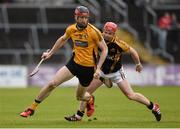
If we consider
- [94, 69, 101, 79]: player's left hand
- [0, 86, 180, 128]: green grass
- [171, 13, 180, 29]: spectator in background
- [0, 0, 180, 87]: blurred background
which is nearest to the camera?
[94, 69, 101, 79]: player's left hand

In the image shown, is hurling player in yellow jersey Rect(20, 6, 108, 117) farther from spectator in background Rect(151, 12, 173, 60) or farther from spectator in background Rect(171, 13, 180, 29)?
spectator in background Rect(171, 13, 180, 29)

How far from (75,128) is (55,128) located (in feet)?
1.49

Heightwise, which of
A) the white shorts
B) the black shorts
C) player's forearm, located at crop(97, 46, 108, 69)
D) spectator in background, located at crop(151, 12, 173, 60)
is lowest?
spectator in background, located at crop(151, 12, 173, 60)

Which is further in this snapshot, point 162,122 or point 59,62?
point 59,62

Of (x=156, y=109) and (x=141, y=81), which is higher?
(x=156, y=109)

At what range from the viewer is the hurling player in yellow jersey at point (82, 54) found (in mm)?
18438

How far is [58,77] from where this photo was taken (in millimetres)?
18531

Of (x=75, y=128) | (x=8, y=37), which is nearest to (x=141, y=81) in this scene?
(x=8, y=37)

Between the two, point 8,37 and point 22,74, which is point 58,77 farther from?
point 8,37

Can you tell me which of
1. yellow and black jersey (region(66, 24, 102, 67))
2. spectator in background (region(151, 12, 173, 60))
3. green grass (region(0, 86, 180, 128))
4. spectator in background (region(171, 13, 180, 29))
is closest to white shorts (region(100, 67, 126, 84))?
yellow and black jersey (region(66, 24, 102, 67))

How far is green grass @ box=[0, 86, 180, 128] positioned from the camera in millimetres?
18359

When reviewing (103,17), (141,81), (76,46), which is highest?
(76,46)

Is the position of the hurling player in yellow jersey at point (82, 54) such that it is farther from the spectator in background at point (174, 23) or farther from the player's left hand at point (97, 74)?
the spectator in background at point (174, 23)

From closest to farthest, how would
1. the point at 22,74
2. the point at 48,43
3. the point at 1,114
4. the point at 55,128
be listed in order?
the point at 55,128
the point at 1,114
the point at 22,74
the point at 48,43
